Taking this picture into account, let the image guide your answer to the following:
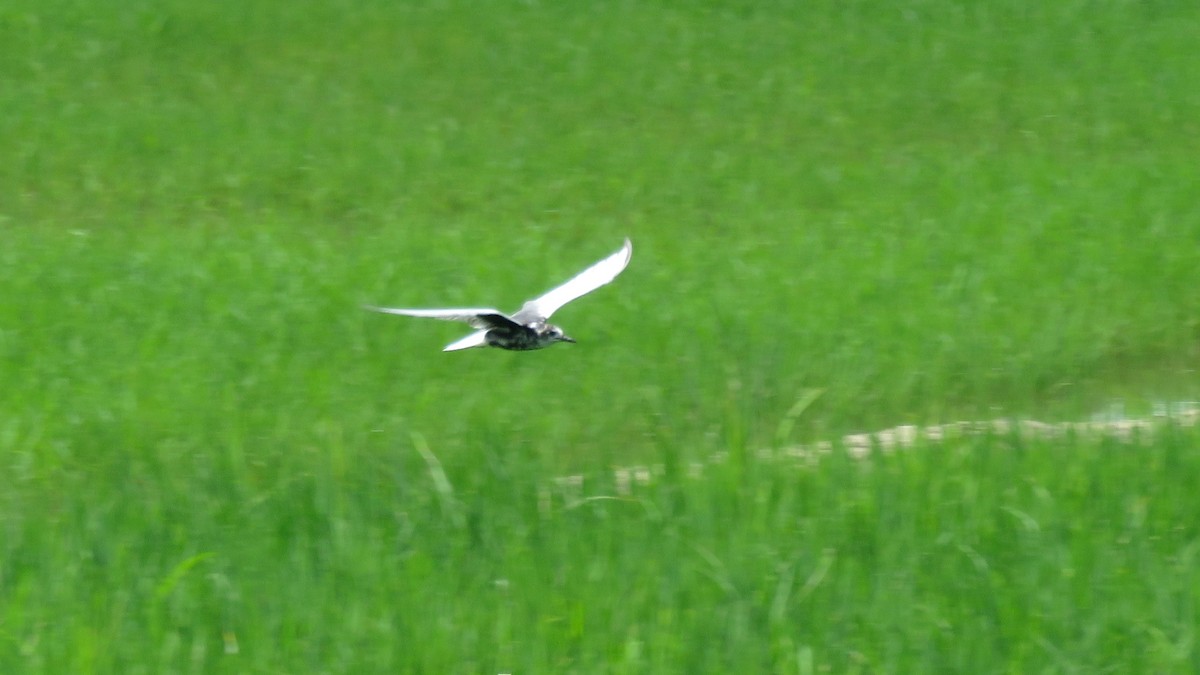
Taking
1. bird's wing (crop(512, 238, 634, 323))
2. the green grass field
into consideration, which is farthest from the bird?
the green grass field

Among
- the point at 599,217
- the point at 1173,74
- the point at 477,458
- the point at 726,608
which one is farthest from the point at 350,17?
the point at 726,608

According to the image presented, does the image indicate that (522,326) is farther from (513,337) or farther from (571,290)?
(571,290)

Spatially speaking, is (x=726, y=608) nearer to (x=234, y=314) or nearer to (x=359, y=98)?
(x=234, y=314)

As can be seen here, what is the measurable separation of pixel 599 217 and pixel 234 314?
9.86 ft

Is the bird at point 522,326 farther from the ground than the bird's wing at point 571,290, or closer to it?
closer to it

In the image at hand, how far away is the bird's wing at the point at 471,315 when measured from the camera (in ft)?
12.9

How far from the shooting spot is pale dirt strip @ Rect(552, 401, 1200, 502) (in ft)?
16.1

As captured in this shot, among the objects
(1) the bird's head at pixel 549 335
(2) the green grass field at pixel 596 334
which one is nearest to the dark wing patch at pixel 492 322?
(1) the bird's head at pixel 549 335

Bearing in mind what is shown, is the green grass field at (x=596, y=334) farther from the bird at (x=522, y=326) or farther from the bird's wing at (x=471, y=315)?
the bird's wing at (x=471, y=315)

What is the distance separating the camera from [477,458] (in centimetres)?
494

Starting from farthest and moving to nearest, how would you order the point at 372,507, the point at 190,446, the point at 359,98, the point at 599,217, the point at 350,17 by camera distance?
the point at 350,17 < the point at 359,98 < the point at 599,217 < the point at 190,446 < the point at 372,507

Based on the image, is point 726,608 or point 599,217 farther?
point 599,217

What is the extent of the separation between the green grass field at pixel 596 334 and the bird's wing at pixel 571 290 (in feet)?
1.72

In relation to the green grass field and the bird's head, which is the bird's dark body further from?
the green grass field
